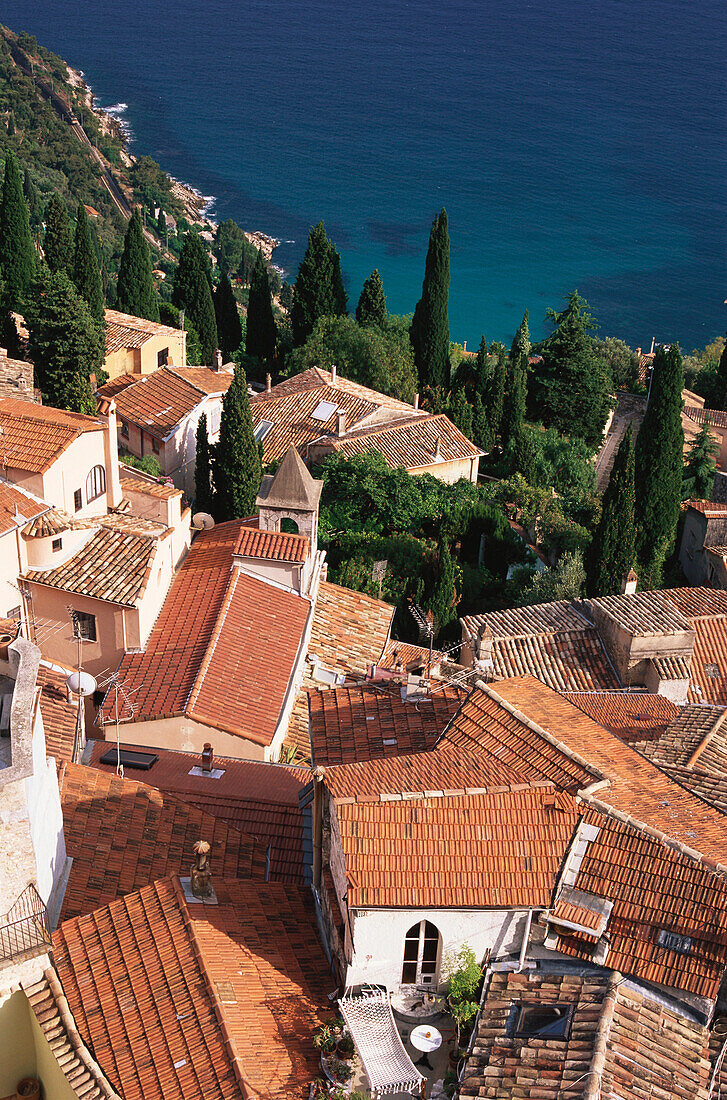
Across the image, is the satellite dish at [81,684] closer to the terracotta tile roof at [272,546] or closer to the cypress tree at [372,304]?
the terracotta tile roof at [272,546]

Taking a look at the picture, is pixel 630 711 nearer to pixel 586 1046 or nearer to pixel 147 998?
pixel 586 1046

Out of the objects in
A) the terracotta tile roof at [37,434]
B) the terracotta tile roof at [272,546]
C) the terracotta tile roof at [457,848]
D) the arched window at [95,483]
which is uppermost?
the terracotta tile roof at [457,848]

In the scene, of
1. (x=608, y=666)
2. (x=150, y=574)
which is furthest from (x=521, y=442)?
(x=150, y=574)

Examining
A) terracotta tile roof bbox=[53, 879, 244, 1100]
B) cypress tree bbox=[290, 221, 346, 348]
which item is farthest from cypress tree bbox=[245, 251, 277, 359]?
terracotta tile roof bbox=[53, 879, 244, 1100]

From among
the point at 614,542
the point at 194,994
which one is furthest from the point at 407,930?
the point at 614,542

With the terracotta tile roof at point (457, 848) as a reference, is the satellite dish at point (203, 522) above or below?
below

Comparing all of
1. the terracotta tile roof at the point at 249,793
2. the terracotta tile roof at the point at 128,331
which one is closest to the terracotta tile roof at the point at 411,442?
the terracotta tile roof at the point at 128,331
